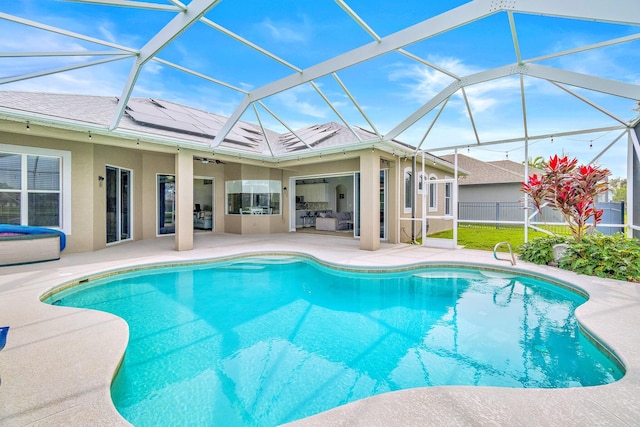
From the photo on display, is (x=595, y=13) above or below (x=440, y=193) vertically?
above

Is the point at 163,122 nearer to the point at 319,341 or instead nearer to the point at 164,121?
the point at 164,121

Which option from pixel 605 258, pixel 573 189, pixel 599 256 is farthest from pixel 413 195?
pixel 605 258

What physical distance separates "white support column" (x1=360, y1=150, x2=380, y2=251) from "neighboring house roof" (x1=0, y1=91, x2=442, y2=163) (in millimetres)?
792

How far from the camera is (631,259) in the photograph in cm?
627

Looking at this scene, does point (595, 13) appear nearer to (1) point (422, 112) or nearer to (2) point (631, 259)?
(1) point (422, 112)

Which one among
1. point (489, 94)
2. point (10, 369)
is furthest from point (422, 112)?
point (10, 369)

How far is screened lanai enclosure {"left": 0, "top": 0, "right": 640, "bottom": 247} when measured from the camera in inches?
188

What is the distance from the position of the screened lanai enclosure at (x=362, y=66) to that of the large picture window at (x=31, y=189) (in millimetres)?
327

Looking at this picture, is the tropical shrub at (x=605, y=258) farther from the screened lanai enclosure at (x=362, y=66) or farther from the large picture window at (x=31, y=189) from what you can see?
the large picture window at (x=31, y=189)

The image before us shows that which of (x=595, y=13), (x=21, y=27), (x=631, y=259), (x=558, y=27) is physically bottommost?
(x=631, y=259)

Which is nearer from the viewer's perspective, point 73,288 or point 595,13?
point 595,13

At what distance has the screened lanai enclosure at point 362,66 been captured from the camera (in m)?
4.77

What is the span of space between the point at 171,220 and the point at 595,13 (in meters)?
13.8

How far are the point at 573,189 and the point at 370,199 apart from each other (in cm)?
516
